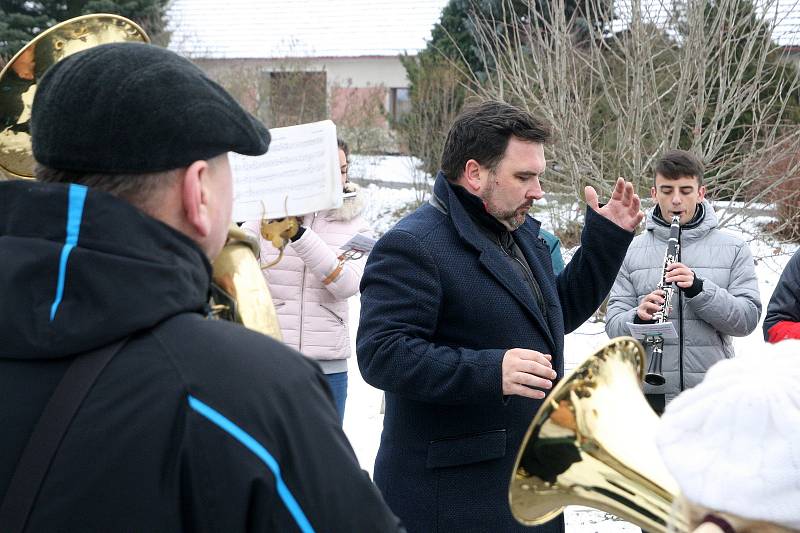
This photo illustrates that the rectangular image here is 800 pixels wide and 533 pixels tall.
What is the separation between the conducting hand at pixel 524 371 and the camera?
2336mm

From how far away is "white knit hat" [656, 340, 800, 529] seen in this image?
47.6 inches

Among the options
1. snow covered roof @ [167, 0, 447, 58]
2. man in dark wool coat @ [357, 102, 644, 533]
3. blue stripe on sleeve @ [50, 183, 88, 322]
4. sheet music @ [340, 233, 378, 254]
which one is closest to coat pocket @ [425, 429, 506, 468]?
man in dark wool coat @ [357, 102, 644, 533]

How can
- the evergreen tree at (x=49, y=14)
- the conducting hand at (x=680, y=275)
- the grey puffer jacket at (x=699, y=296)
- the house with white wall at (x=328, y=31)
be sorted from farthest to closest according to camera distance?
the house with white wall at (x=328, y=31)
the evergreen tree at (x=49, y=14)
the grey puffer jacket at (x=699, y=296)
the conducting hand at (x=680, y=275)

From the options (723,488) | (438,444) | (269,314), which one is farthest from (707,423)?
(438,444)

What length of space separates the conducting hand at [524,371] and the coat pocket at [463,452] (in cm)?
23

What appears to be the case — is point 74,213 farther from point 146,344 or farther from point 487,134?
point 487,134

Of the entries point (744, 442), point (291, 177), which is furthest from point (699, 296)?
point (744, 442)

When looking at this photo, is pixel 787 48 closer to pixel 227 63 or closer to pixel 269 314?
pixel 269 314

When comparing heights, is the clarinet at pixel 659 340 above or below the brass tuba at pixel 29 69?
below

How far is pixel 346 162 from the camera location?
179 inches

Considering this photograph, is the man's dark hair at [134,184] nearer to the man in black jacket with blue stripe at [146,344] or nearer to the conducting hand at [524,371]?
the man in black jacket with blue stripe at [146,344]

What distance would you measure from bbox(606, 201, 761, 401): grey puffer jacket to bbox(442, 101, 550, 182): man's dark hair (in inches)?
53.0

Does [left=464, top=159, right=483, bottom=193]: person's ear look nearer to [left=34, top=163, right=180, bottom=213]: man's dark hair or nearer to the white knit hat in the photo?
the white knit hat

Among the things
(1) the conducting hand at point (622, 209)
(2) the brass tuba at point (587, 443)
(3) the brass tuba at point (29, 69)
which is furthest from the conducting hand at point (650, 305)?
(3) the brass tuba at point (29, 69)
